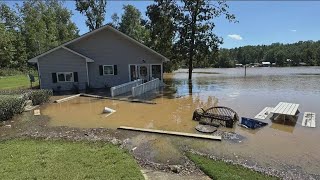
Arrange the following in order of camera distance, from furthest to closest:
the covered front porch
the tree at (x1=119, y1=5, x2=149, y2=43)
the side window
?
the tree at (x1=119, y1=5, x2=149, y2=43)
the covered front porch
the side window

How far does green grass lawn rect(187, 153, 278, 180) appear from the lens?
5.88 meters

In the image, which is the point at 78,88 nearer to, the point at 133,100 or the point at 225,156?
the point at 133,100

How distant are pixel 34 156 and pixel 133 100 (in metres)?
10.2

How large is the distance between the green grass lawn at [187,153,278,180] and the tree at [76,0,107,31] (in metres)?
48.6

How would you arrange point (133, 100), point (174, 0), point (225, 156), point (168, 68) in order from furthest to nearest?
point (168, 68) → point (174, 0) → point (133, 100) → point (225, 156)

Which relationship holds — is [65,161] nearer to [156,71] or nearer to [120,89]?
[120,89]

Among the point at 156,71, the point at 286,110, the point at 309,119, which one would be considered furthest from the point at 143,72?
the point at 309,119

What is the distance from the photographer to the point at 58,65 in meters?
22.2

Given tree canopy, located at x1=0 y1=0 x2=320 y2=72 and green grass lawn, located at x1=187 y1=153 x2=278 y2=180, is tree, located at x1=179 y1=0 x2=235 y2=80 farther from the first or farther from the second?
green grass lawn, located at x1=187 y1=153 x2=278 y2=180

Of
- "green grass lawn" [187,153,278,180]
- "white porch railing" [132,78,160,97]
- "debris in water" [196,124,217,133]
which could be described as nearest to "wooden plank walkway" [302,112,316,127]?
"debris in water" [196,124,217,133]

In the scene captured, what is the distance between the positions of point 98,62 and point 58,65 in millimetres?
3548

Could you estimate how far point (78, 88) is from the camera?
74.4 ft

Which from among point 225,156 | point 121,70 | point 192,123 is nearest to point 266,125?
point 192,123

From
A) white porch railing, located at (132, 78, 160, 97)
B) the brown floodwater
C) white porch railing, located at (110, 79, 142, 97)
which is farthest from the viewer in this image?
white porch railing, located at (132, 78, 160, 97)
